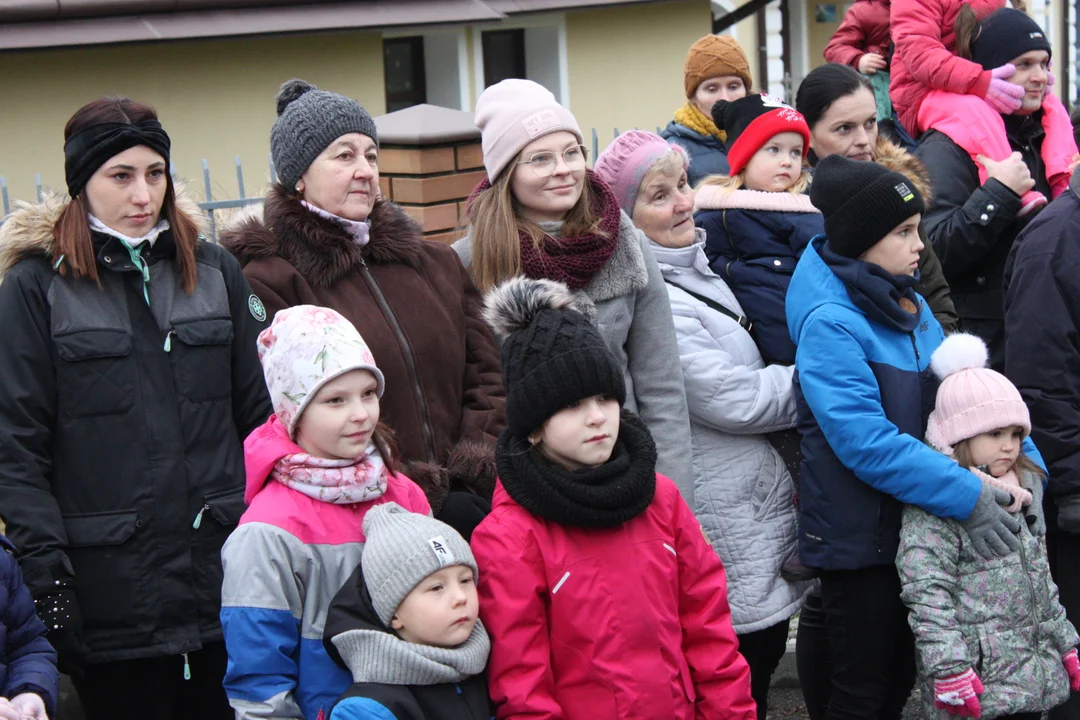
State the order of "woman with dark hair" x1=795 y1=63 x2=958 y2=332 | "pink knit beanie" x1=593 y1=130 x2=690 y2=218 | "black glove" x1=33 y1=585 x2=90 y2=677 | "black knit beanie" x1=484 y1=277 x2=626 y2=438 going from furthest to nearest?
"woman with dark hair" x1=795 y1=63 x2=958 y2=332
"pink knit beanie" x1=593 y1=130 x2=690 y2=218
"black glove" x1=33 y1=585 x2=90 y2=677
"black knit beanie" x1=484 y1=277 x2=626 y2=438

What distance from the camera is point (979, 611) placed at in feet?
11.6

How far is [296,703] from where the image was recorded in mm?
2736

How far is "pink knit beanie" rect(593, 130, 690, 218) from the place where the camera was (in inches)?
153

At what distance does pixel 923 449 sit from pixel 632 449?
3.22 ft

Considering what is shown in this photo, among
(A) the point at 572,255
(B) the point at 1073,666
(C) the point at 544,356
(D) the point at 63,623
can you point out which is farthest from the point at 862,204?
(D) the point at 63,623

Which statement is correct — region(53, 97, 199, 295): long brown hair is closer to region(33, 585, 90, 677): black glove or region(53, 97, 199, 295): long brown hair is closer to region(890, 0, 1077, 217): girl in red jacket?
region(33, 585, 90, 677): black glove

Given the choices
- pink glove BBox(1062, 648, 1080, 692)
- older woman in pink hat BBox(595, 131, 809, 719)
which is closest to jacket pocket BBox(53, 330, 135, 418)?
older woman in pink hat BBox(595, 131, 809, 719)

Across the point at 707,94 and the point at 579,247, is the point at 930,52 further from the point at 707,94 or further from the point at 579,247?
the point at 579,247

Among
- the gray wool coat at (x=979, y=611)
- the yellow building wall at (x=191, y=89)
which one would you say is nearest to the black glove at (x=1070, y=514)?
the gray wool coat at (x=979, y=611)

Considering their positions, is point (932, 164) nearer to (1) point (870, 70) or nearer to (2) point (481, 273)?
(1) point (870, 70)

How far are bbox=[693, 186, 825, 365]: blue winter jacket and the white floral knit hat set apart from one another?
149 centimetres

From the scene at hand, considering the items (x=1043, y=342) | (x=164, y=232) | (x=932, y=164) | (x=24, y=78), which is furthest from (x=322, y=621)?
(x=24, y=78)

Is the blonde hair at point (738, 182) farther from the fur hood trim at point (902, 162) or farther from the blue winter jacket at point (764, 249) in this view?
the fur hood trim at point (902, 162)

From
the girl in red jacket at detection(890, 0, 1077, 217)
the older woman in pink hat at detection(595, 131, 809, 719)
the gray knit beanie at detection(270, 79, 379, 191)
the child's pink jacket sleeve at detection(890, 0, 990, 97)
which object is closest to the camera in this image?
the gray knit beanie at detection(270, 79, 379, 191)
